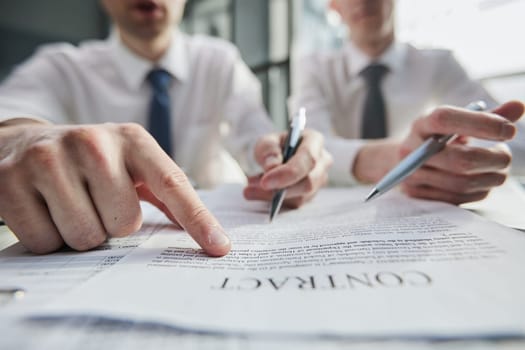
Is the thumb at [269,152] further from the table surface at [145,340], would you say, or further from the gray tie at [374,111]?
the gray tie at [374,111]

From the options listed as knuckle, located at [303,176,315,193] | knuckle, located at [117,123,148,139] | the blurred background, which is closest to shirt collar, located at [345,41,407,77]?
the blurred background

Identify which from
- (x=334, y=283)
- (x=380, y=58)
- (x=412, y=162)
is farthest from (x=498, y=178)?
(x=380, y=58)

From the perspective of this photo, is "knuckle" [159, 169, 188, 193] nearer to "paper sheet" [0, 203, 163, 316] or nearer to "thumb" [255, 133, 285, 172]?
"paper sheet" [0, 203, 163, 316]

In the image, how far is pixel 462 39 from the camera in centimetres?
85

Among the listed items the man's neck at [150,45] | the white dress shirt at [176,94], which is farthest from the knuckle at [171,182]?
the man's neck at [150,45]

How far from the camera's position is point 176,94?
2.91ft

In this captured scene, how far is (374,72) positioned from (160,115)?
24.0 inches

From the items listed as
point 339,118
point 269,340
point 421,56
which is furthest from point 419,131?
point 421,56

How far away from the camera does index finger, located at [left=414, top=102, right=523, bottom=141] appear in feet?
1.13

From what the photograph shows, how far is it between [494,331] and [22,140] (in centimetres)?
39

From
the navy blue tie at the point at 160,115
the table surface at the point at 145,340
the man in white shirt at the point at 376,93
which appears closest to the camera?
the table surface at the point at 145,340

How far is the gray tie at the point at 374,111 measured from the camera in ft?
2.68

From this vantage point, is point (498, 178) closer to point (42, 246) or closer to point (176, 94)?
point (42, 246)

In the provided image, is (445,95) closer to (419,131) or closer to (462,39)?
(462,39)
